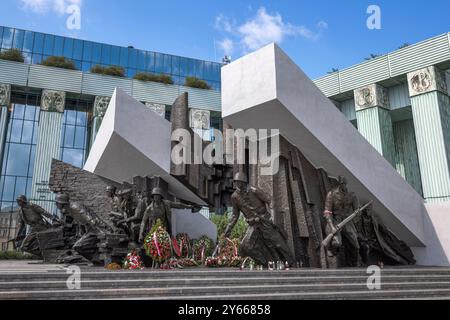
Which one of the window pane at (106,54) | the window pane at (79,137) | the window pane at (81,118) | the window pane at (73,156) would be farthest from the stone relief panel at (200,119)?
the window pane at (106,54)

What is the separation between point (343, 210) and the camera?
816cm

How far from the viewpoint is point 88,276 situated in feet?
17.1

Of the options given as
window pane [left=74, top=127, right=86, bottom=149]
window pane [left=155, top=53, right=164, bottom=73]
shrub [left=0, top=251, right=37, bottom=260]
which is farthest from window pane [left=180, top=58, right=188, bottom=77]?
shrub [left=0, top=251, right=37, bottom=260]

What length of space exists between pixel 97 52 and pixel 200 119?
34.6 feet

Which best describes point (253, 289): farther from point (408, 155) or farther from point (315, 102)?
point (408, 155)

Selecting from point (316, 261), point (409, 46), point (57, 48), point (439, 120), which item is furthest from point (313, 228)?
point (57, 48)

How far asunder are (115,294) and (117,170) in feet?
27.2

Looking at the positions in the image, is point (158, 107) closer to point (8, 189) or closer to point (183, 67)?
point (183, 67)

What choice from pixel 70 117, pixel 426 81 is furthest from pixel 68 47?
pixel 426 81

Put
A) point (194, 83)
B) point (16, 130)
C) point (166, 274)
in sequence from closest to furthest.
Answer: point (166, 274)
point (16, 130)
point (194, 83)

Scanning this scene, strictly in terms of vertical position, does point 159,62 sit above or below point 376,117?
above

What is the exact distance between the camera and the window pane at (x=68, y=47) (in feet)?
96.0

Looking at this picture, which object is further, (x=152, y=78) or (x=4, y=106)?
(x=152, y=78)

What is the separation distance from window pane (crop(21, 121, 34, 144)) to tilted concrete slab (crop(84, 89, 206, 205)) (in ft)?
49.8
